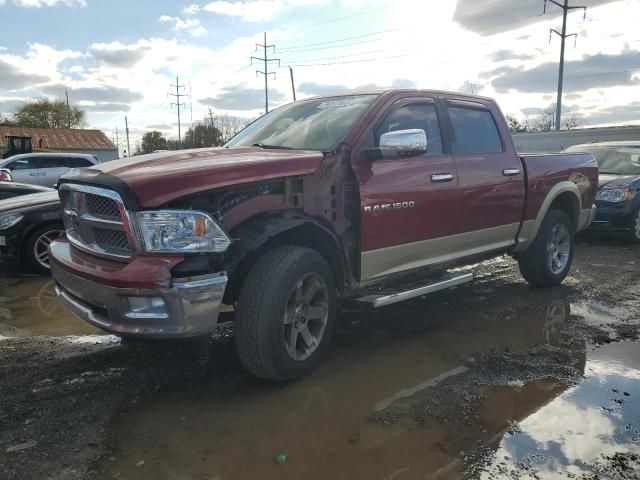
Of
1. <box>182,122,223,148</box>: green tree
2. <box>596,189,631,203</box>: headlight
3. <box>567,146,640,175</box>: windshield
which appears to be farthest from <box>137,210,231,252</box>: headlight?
<box>182,122,223,148</box>: green tree

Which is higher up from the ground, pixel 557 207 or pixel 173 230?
pixel 173 230

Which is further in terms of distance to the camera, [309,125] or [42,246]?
[42,246]

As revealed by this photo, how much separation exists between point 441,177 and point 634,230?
6383mm

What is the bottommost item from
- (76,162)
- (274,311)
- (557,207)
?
(274,311)

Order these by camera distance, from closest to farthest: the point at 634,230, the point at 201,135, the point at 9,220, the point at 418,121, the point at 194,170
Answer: the point at 194,170
the point at 418,121
the point at 9,220
the point at 634,230
the point at 201,135

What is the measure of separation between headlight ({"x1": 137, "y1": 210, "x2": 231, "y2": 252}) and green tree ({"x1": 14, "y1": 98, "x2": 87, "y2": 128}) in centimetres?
7850

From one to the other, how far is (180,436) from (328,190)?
6.02 ft

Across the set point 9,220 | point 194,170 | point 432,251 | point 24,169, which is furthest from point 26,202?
point 24,169

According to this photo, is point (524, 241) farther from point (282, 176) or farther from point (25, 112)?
point (25, 112)

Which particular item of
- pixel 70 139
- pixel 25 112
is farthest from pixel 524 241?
pixel 25 112

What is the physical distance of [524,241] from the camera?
5754mm

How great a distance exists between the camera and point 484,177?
4941 mm

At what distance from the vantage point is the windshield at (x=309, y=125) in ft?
13.5

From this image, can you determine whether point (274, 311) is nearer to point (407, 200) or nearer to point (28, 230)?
point (407, 200)
